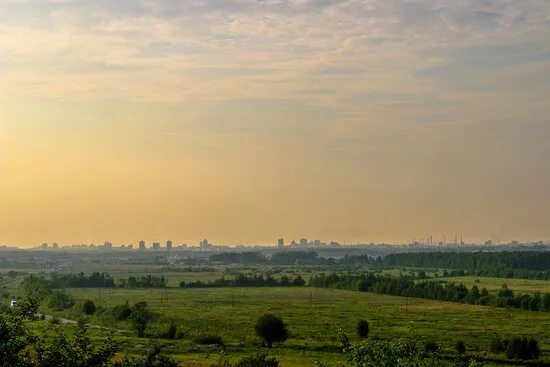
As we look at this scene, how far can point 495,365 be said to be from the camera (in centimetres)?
6153

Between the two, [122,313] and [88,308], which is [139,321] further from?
[88,308]

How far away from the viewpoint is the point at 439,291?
464 ft

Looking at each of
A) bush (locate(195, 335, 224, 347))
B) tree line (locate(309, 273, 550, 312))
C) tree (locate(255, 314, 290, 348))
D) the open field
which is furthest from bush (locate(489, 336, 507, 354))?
tree line (locate(309, 273, 550, 312))

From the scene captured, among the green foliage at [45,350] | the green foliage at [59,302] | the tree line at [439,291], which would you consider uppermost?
the green foliage at [45,350]

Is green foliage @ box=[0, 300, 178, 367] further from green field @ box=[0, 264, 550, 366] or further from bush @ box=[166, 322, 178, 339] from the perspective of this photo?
bush @ box=[166, 322, 178, 339]

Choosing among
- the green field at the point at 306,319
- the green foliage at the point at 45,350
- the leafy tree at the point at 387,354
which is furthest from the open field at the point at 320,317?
the green foliage at the point at 45,350

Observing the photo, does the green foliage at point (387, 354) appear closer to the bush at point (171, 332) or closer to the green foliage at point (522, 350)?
the green foliage at point (522, 350)

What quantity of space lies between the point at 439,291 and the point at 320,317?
48.6 m

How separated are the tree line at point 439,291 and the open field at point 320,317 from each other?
213 inches

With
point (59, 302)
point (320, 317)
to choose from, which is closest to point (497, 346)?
point (320, 317)

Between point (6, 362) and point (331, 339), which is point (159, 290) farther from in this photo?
point (6, 362)

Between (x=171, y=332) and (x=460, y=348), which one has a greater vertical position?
(x=460, y=348)

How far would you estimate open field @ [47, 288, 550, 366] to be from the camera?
244 ft

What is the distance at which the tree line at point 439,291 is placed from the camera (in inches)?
4852
